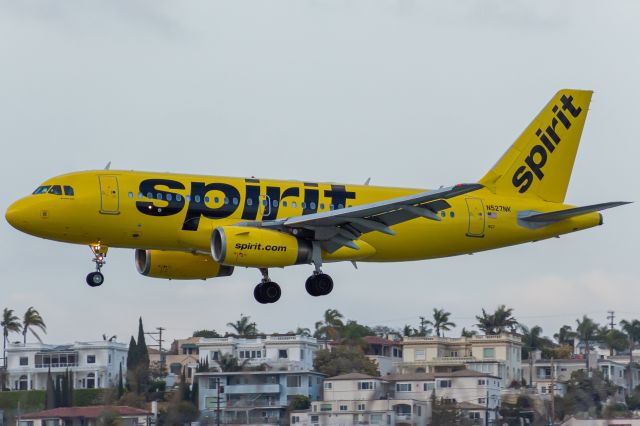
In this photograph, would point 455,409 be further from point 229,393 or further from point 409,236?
point 409,236

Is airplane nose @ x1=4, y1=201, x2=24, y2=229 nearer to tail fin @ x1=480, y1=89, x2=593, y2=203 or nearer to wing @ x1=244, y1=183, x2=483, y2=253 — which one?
wing @ x1=244, y1=183, x2=483, y2=253

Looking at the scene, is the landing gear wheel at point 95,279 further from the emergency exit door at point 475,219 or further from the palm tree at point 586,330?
the palm tree at point 586,330

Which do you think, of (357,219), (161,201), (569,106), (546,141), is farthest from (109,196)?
(569,106)

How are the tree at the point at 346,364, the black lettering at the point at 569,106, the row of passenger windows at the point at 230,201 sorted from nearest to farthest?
the row of passenger windows at the point at 230,201 → the tree at the point at 346,364 → the black lettering at the point at 569,106

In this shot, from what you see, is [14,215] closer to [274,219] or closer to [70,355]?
[274,219]

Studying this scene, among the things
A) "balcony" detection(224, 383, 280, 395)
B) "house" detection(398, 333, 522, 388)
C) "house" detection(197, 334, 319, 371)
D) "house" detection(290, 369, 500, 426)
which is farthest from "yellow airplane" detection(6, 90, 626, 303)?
"house" detection(197, 334, 319, 371)

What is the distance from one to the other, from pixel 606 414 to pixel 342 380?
22263 millimetres

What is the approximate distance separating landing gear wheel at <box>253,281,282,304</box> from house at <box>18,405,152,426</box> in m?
13.8

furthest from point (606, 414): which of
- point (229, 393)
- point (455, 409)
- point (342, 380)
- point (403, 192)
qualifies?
point (403, 192)

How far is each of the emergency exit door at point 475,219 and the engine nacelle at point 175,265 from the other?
10438mm

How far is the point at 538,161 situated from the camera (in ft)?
200

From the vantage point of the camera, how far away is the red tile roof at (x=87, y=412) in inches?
1339

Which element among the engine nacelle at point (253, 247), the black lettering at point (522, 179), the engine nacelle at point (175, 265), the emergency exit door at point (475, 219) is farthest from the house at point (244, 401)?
the black lettering at point (522, 179)

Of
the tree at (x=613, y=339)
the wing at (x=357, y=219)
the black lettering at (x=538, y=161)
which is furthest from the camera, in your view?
the tree at (x=613, y=339)
